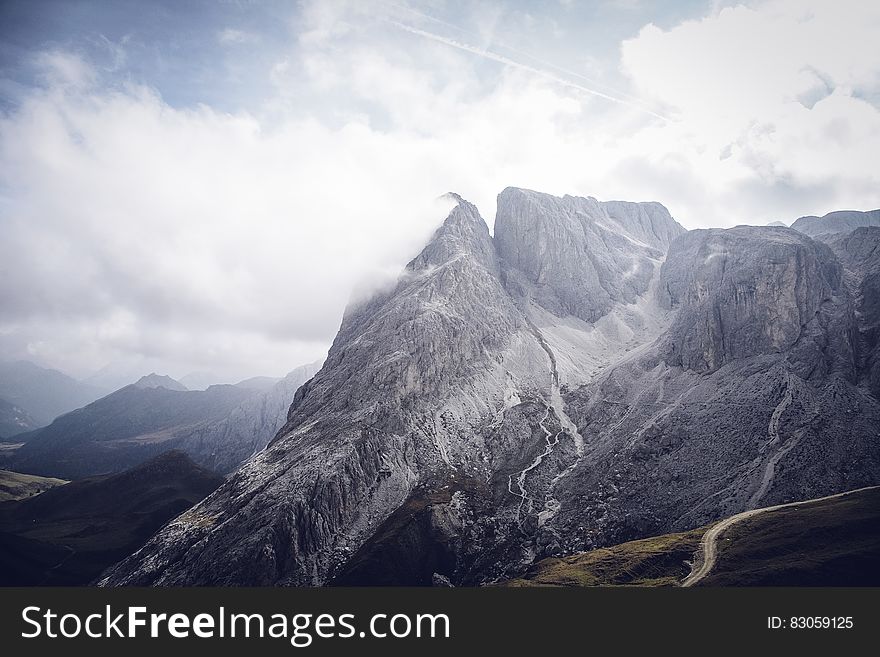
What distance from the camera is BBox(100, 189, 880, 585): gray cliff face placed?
116m

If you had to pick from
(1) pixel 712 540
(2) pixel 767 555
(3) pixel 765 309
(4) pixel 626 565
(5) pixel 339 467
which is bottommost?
(4) pixel 626 565

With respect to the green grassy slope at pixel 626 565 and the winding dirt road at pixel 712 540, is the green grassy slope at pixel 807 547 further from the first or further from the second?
the green grassy slope at pixel 626 565

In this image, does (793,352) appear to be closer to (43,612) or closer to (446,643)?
(446,643)

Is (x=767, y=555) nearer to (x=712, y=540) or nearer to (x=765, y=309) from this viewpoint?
(x=712, y=540)

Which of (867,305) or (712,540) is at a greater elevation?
(867,305)

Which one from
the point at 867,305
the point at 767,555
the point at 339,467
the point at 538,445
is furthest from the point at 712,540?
the point at 867,305

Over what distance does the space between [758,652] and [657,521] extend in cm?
7621

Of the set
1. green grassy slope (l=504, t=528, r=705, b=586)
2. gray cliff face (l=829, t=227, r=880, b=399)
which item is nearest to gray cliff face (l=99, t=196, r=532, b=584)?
green grassy slope (l=504, t=528, r=705, b=586)

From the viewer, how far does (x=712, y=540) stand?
95625mm

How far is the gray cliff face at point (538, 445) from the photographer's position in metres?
116

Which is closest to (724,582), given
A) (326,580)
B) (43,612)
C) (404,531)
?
(404,531)

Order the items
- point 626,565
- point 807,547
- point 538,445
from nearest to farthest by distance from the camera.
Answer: point 807,547 → point 626,565 → point 538,445

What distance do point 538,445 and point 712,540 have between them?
233ft

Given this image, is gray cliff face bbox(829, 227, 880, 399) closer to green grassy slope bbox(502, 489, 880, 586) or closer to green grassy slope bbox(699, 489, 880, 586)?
green grassy slope bbox(699, 489, 880, 586)
